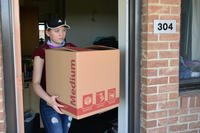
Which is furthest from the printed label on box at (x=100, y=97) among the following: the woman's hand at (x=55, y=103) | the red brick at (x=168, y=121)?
the red brick at (x=168, y=121)

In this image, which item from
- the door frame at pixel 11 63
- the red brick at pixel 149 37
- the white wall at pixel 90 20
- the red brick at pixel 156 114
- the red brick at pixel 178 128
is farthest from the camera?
the white wall at pixel 90 20

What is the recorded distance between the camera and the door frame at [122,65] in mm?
2248

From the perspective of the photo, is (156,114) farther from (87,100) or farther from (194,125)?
(87,100)

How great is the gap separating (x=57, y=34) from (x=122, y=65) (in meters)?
0.67

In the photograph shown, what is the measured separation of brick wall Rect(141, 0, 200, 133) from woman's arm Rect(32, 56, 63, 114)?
830 mm

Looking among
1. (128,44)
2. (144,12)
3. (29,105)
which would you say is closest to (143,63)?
(128,44)

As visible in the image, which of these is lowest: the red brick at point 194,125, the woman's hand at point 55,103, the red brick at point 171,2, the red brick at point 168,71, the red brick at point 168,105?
the red brick at point 194,125

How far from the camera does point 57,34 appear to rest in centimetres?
257

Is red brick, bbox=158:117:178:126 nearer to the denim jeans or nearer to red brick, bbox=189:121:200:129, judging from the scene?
red brick, bbox=189:121:200:129

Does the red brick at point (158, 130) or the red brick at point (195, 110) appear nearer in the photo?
the red brick at point (158, 130)

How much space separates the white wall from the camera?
6395mm

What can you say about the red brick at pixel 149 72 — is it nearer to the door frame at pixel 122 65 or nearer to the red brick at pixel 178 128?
the door frame at pixel 122 65

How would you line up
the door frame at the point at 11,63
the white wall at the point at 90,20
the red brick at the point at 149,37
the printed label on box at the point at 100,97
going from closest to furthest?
the door frame at the point at 11,63
the printed label on box at the point at 100,97
the red brick at the point at 149,37
the white wall at the point at 90,20

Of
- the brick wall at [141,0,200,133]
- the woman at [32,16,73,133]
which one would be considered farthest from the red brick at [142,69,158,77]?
the woman at [32,16,73,133]
